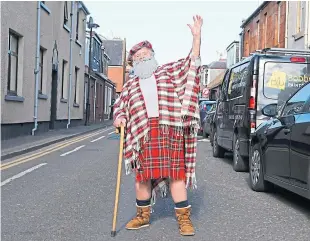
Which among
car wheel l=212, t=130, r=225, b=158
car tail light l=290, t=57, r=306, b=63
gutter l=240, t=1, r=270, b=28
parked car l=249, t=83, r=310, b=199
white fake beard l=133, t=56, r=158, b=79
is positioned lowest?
car wheel l=212, t=130, r=225, b=158

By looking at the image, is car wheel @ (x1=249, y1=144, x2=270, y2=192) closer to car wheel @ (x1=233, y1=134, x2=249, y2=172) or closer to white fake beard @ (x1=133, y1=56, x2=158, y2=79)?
car wheel @ (x1=233, y1=134, x2=249, y2=172)

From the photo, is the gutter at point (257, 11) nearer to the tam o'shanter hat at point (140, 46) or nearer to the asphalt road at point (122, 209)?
the asphalt road at point (122, 209)

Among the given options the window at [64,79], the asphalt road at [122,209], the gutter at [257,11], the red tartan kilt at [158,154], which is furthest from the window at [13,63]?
the gutter at [257,11]

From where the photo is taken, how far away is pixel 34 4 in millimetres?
16562

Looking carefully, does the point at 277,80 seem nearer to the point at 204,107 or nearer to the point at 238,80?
the point at 238,80

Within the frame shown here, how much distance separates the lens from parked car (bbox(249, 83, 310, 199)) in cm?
527

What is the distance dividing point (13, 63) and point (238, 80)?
875 centimetres

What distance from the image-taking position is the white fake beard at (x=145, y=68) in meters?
4.62

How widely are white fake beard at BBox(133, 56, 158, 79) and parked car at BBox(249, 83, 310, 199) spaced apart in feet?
6.22

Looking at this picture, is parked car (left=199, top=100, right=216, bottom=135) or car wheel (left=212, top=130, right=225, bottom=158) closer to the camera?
car wheel (left=212, top=130, right=225, bottom=158)

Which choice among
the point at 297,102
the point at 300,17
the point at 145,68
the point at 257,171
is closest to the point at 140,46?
the point at 145,68

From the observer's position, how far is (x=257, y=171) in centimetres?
701

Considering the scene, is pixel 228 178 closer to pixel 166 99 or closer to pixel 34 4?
pixel 166 99

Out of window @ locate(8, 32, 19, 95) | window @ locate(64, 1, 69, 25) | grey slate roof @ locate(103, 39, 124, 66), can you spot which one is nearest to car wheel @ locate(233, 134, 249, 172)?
window @ locate(8, 32, 19, 95)
